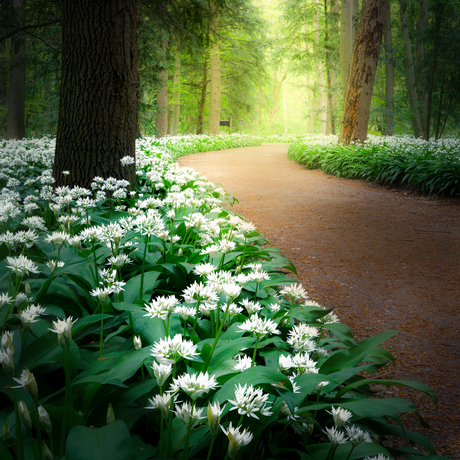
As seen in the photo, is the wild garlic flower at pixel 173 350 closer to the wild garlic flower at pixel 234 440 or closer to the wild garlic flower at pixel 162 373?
the wild garlic flower at pixel 162 373

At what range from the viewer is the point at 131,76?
4.06 meters

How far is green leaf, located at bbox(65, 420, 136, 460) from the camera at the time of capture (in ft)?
2.79

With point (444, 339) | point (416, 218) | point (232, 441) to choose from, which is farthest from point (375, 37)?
point (232, 441)

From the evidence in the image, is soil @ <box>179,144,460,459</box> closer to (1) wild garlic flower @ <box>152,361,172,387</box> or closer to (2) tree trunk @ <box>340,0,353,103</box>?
(1) wild garlic flower @ <box>152,361,172,387</box>

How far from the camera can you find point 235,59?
23734mm

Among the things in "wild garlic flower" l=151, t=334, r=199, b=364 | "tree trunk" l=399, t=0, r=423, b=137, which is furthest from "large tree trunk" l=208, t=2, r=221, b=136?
"wild garlic flower" l=151, t=334, r=199, b=364

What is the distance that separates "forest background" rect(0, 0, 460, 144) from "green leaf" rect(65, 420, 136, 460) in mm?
5417

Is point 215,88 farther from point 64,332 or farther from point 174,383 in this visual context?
point 64,332

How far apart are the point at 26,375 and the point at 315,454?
94 centimetres

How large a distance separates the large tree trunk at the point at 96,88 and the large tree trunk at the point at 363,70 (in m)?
8.23

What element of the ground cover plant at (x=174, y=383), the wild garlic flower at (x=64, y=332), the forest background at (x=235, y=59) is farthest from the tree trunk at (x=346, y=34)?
the wild garlic flower at (x=64, y=332)

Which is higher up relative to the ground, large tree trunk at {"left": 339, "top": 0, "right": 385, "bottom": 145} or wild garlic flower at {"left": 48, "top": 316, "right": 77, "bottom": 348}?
large tree trunk at {"left": 339, "top": 0, "right": 385, "bottom": 145}

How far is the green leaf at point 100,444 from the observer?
33.5 inches

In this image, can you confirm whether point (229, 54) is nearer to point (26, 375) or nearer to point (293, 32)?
point (293, 32)
